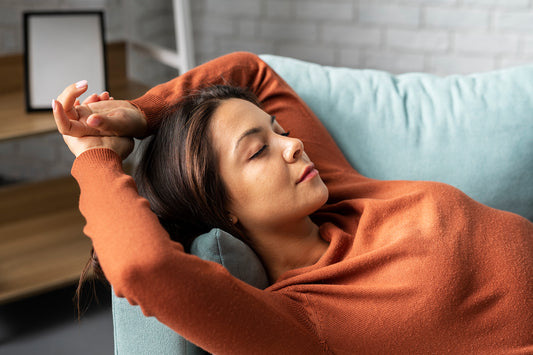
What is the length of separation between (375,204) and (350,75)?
0.47 m

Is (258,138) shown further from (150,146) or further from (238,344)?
(238,344)

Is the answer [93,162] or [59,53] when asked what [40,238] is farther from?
[93,162]

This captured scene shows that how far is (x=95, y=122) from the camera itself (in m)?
0.95

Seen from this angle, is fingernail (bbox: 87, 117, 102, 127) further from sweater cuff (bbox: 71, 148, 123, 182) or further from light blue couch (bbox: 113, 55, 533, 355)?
light blue couch (bbox: 113, 55, 533, 355)

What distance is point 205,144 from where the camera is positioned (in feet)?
3.31

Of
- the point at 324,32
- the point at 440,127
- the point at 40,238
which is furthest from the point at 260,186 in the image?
the point at 324,32

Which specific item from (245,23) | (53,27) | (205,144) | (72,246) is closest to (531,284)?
(205,144)

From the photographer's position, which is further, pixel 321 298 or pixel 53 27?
pixel 53 27

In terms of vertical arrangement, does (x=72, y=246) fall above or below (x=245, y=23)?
below

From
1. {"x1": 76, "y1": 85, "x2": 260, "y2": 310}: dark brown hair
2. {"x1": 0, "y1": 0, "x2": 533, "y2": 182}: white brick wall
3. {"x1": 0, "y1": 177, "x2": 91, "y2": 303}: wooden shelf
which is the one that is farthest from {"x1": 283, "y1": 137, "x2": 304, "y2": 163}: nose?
{"x1": 0, "y1": 0, "x2": 533, "y2": 182}: white brick wall

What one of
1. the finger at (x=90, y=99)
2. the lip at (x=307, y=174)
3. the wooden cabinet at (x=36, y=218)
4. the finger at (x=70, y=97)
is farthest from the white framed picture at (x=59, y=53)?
the lip at (x=307, y=174)

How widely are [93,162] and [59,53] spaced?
1210 millimetres

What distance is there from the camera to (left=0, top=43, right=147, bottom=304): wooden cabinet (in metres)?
1.79

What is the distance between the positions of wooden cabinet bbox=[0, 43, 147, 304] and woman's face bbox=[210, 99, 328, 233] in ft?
3.26
